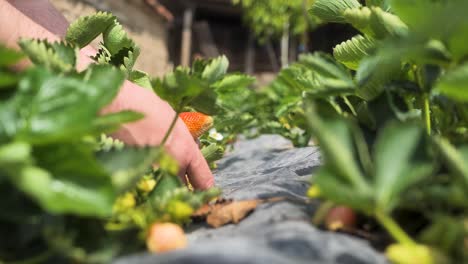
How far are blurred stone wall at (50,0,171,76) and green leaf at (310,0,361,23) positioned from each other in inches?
139

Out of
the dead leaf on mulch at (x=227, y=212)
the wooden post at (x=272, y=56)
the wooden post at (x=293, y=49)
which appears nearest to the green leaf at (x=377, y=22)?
the dead leaf on mulch at (x=227, y=212)

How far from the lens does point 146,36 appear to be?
263 inches

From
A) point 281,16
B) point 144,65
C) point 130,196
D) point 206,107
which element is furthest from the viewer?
point 281,16

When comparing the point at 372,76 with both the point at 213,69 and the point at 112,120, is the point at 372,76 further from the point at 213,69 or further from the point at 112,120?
the point at 112,120

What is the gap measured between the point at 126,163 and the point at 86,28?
607mm

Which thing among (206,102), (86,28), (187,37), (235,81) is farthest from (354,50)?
(187,37)

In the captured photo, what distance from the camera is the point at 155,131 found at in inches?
41.4

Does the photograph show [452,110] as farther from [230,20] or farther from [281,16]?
[230,20]

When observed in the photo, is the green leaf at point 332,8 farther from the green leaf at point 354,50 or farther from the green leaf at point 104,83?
the green leaf at point 104,83

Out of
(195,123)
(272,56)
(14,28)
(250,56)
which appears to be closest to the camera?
(14,28)

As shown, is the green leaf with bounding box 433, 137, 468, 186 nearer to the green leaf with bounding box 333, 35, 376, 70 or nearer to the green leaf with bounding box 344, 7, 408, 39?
the green leaf with bounding box 344, 7, 408, 39

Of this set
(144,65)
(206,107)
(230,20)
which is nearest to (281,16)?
(230,20)

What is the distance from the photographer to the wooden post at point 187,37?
9195 millimetres

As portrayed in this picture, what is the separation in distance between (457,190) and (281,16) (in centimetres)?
899
